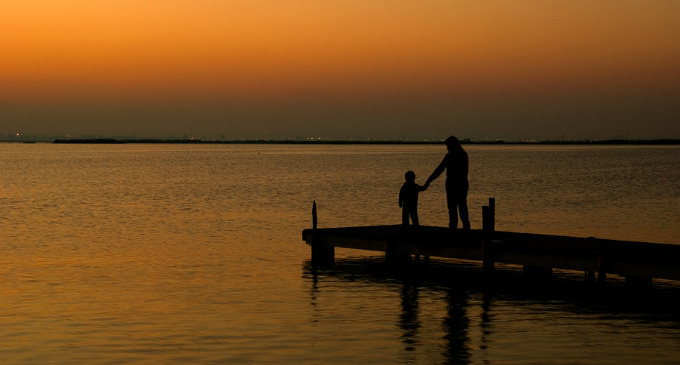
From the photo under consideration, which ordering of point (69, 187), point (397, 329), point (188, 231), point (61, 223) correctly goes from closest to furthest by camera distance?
1. point (397, 329)
2. point (188, 231)
3. point (61, 223)
4. point (69, 187)

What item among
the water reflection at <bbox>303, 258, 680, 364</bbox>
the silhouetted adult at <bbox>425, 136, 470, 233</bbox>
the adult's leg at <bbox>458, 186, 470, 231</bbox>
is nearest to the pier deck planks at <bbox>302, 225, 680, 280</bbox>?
the adult's leg at <bbox>458, 186, 470, 231</bbox>

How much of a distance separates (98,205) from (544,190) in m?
31.5

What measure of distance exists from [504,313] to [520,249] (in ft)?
8.01

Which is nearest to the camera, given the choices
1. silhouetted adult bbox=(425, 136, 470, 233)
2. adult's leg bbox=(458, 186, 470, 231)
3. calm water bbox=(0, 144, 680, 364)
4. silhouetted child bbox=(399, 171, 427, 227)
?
calm water bbox=(0, 144, 680, 364)

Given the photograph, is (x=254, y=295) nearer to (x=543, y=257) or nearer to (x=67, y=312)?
(x=67, y=312)

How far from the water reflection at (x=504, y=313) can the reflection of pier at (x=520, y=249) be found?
60 cm

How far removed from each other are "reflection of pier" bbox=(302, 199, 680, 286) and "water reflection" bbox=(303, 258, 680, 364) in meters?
0.60

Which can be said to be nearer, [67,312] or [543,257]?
[67,312]

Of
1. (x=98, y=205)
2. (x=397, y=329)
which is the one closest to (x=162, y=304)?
(x=397, y=329)

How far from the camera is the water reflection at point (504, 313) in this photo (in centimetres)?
1469

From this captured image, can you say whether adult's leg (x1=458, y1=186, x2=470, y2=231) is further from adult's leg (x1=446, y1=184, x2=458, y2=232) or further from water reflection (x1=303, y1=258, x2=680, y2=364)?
water reflection (x1=303, y1=258, x2=680, y2=364)

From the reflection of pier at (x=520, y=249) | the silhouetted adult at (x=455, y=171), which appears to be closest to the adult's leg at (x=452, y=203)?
the silhouetted adult at (x=455, y=171)

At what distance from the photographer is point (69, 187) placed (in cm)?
7362

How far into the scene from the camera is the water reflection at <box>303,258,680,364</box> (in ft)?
48.2
